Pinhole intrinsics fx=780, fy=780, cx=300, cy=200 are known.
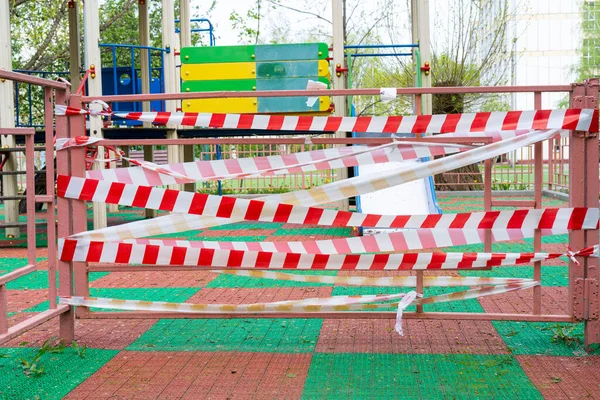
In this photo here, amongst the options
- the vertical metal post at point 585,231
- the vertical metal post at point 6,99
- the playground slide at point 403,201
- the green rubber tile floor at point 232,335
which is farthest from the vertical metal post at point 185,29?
the vertical metal post at point 585,231

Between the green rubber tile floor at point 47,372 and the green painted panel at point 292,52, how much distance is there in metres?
7.25

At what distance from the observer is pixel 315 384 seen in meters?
3.88

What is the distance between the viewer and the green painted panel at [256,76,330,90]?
1113cm

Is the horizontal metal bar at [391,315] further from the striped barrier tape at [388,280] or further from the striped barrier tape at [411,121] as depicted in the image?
the striped barrier tape at [411,121]

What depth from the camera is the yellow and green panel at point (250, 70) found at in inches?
437

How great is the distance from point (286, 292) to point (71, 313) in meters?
2.16

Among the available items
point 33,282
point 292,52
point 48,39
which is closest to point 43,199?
point 33,282

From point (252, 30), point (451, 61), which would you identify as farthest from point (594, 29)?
point (451, 61)

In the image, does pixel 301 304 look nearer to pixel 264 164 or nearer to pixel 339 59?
pixel 264 164

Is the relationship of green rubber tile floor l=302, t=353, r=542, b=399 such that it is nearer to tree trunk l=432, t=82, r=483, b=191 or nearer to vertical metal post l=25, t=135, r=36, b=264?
vertical metal post l=25, t=135, r=36, b=264

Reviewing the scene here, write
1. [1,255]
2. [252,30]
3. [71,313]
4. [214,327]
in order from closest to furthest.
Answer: [71,313]
[214,327]
[1,255]
[252,30]

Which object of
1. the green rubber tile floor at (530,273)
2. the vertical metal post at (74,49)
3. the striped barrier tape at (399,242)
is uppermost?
the vertical metal post at (74,49)

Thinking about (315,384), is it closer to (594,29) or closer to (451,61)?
(451,61)

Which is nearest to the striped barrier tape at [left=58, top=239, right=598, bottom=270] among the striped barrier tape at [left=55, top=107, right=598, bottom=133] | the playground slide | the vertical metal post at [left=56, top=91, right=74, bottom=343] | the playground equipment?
the playground equipment
